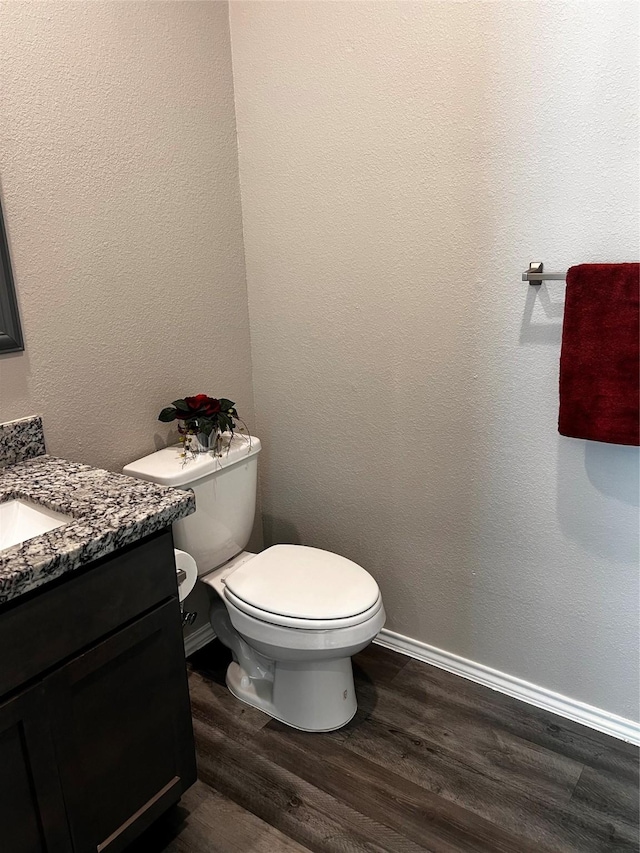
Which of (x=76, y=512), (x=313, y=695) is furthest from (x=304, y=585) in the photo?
(x=76, y=512)

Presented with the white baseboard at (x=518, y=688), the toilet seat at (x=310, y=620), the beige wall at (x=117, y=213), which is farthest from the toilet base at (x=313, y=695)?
the beige wall at (x=117, y=213)

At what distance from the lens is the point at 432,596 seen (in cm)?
208

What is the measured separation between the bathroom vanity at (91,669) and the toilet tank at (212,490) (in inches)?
11.6

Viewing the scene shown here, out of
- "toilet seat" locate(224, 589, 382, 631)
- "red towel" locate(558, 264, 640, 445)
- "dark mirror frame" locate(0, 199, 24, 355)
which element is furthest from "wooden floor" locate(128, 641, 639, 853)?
"dark mirror frame" locate(0, 199, 24, 355)

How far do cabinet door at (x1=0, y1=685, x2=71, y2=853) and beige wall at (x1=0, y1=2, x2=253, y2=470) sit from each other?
746 mm

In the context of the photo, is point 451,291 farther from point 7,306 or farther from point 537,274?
point 7,306

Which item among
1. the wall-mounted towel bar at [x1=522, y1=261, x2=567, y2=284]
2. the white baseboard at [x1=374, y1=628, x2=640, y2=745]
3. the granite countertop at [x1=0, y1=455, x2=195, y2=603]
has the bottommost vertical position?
the white baseboard at [x1=374, y1=628, x2=640, y2=745]

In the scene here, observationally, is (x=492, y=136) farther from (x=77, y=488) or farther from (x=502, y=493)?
(x=77, y=488)

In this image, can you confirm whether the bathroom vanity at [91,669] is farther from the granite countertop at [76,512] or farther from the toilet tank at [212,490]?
the toilet tank at [212,490]

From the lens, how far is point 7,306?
1.54 metres

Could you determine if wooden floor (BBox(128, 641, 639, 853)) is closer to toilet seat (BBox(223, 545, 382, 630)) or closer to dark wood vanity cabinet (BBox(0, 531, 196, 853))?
dark wood vanity cabinet (BBox(0, 531, 196, 853))

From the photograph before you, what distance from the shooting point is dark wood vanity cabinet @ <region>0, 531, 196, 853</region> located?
1.13 m

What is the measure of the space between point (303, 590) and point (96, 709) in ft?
2.15

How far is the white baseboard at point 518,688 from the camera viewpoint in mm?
1817
